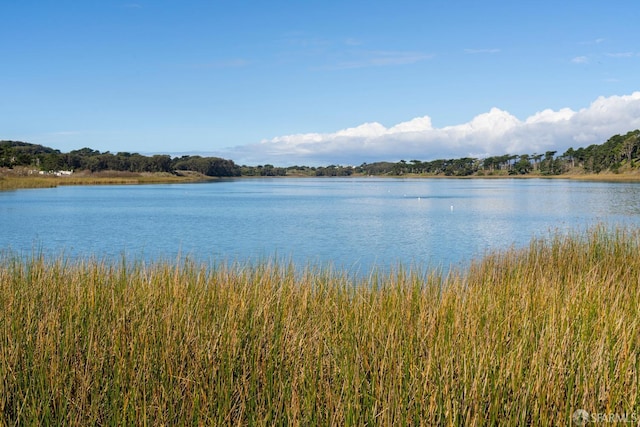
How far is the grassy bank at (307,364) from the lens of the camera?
347 centimetres

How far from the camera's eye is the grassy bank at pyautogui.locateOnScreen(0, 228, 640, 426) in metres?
3.47

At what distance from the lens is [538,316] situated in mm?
4969

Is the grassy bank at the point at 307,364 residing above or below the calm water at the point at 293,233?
above

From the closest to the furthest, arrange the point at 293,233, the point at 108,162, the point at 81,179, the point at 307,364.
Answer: the point at 307,364 → the point at 293,233 → the point at 81,179 → the point at 108,162

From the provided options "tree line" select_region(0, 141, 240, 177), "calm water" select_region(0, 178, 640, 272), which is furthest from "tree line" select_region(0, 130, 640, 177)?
"calm water" select_region(0, 178, 640, 272)

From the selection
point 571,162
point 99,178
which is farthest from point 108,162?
point 571,162

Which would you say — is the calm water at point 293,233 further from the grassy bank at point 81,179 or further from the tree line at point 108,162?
the tree line at point 108,162

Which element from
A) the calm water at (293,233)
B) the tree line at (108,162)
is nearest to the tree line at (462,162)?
the tree line at (108,162)

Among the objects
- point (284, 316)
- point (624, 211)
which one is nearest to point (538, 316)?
point (284, 316)

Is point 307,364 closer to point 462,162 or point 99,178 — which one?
point 99,178

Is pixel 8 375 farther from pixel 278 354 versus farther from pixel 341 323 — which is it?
pixel 341 323

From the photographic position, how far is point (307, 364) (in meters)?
3.94

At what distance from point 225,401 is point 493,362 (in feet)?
6.20

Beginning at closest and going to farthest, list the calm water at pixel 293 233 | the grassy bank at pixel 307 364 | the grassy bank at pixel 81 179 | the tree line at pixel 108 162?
the grassy bank at pixel 307 364 → the calm water at pixel 293 233 → the grassy bank at pixel 81 179 → the tree line at pixel 108 162
